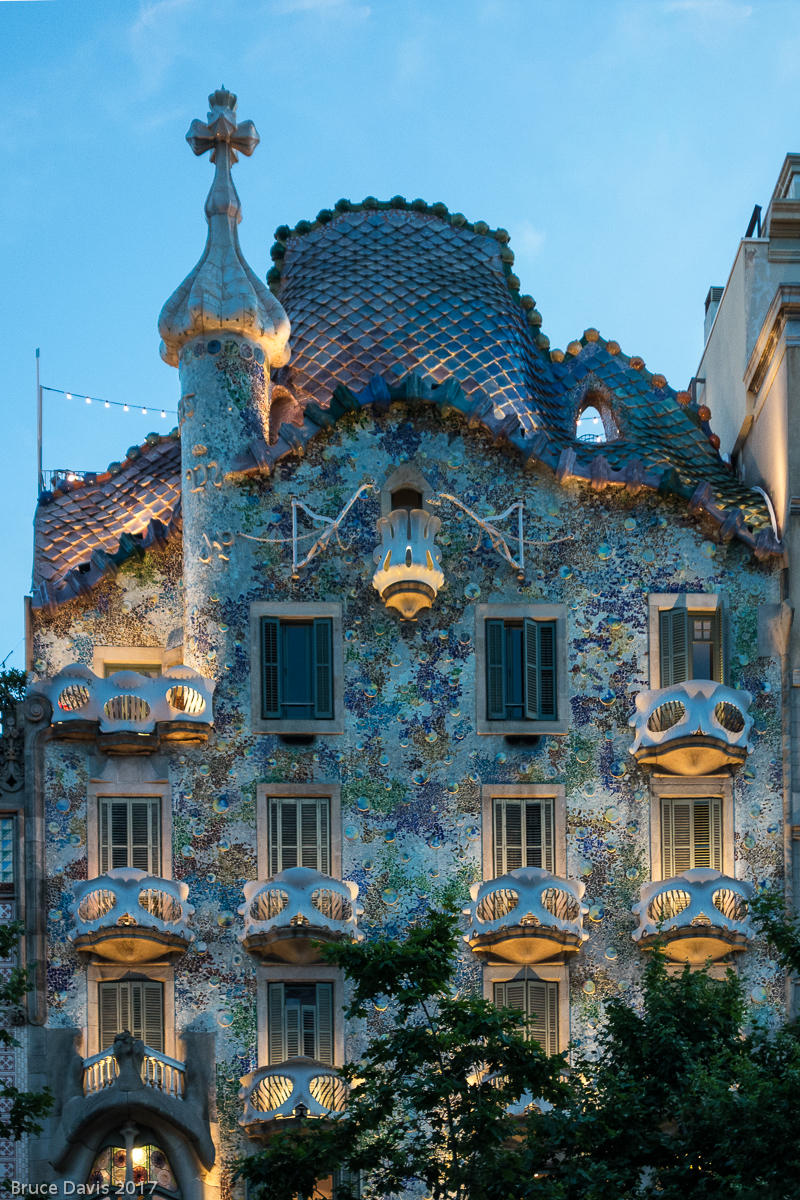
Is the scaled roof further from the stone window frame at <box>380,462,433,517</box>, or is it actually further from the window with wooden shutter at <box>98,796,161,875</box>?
the window with wooden shutter at <box>98,796,161,875</box>

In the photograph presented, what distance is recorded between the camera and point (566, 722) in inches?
1649

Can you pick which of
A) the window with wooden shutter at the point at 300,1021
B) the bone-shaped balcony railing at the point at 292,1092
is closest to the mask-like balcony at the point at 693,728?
the window with wooden shutter at the point at 300,1021

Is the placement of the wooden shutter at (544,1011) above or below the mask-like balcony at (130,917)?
below

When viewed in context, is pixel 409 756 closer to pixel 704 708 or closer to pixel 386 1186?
pixel 704 708

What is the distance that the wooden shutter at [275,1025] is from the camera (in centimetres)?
4019

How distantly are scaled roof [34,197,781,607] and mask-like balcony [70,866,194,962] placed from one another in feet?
15.4

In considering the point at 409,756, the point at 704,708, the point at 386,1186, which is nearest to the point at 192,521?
the point at 409,756

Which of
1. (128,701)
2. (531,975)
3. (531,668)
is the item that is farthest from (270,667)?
(531,975)

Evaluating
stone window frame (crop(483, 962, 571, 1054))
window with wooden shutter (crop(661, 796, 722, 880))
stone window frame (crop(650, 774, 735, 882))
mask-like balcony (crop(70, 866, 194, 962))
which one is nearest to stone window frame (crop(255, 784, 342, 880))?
mask-like balcony (crop(70, 866, 194, 962))

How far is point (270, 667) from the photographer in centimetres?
4188

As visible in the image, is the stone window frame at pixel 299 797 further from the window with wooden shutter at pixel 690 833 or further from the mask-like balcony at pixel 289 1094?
the window with wooden shutter at pixel 690 833

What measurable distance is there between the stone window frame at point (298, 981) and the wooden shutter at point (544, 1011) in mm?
2665

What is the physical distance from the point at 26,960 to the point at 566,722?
27.8 ft

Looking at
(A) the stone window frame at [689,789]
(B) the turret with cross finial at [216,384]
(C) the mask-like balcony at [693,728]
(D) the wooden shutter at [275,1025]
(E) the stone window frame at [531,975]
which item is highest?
(B) the turret with cross finial at [216,384]
